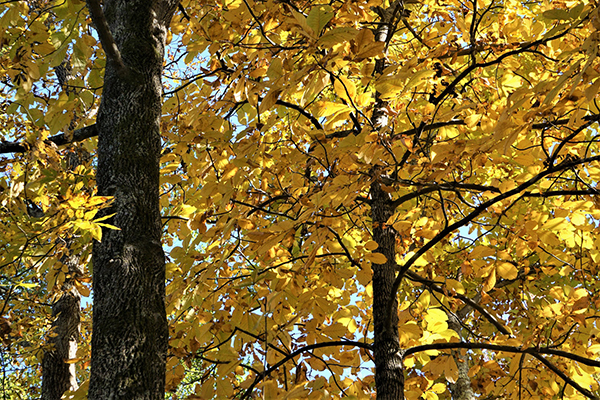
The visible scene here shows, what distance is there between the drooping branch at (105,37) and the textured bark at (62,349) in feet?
13.3

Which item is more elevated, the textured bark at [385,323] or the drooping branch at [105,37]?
the drooping branch at [105,37]

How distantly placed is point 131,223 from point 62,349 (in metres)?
4.91

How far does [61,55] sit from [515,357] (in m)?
3.16

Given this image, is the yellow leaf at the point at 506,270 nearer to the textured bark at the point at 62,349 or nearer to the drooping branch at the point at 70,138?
the drooping branch at the point at 70,138

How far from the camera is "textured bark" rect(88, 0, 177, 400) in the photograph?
6.40 feet

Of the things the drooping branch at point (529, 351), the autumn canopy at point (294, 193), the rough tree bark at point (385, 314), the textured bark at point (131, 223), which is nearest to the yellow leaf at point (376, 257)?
the autumn canopy at point (294, 193)

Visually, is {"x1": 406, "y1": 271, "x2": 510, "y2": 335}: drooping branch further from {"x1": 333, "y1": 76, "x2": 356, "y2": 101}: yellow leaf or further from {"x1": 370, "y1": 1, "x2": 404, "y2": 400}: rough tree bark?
{"x1": 333, "y1": 76, "x2": 356, "y2": 101}: yellow leaf

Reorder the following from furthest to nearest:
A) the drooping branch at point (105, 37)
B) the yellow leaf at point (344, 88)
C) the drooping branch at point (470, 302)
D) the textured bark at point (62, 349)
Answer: the textured bark at point (62, 349) < the drooping branch at point (470, 302) < the drooping branch at point (105, 37) < the yellow leaf at point (344, 88)

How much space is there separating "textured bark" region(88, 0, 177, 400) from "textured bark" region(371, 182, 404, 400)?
1239 millimetres

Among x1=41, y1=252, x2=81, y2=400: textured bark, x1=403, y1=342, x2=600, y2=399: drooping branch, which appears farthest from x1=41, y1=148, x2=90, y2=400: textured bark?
x1=403, y1=342, x2=600, y2=399: drooping branch

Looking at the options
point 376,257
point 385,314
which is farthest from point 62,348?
point 376,257

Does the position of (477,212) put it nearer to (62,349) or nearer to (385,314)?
(385,314)

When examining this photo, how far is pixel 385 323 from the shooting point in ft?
8.68

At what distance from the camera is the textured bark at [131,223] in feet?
6.40
